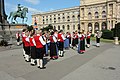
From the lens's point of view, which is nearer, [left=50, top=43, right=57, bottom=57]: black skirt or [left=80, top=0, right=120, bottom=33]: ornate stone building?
[left=50, top=43, right=57, bottom=57]: black skirt

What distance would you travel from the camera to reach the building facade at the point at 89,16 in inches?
3083

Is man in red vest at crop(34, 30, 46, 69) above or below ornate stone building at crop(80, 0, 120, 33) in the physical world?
below

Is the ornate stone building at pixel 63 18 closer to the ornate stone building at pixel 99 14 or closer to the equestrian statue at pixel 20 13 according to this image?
the ornate stone building at pixel 99 14

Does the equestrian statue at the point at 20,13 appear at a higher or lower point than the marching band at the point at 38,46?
higher

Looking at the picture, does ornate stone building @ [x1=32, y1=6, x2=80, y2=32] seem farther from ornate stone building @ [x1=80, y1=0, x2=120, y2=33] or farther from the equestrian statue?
the equestrian statue

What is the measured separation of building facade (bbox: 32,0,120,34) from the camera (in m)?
78.3

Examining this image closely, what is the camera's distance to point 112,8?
78.1 metres

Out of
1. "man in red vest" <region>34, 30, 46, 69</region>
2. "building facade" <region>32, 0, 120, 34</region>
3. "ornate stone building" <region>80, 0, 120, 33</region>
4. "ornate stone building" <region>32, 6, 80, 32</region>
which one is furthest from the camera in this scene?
"ornate stone building" <region>32, 6, 80, 32</region>

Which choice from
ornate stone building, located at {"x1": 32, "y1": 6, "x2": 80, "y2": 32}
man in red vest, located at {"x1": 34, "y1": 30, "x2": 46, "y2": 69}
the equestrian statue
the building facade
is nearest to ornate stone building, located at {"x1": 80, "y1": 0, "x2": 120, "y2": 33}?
the building facade

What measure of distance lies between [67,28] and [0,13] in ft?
265

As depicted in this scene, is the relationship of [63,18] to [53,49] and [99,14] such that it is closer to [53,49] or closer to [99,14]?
[99,14]

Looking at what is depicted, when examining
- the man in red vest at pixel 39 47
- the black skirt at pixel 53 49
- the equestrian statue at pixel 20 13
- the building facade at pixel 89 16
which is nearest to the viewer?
the man in red vest at pixel 39 47

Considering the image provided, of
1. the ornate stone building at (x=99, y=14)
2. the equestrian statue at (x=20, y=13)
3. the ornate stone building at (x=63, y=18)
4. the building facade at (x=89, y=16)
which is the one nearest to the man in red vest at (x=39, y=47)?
the equestrian statue at (x=20, y=13)

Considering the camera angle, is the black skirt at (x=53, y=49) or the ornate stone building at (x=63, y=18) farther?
the ornate stone building at (x=63, y=18)
